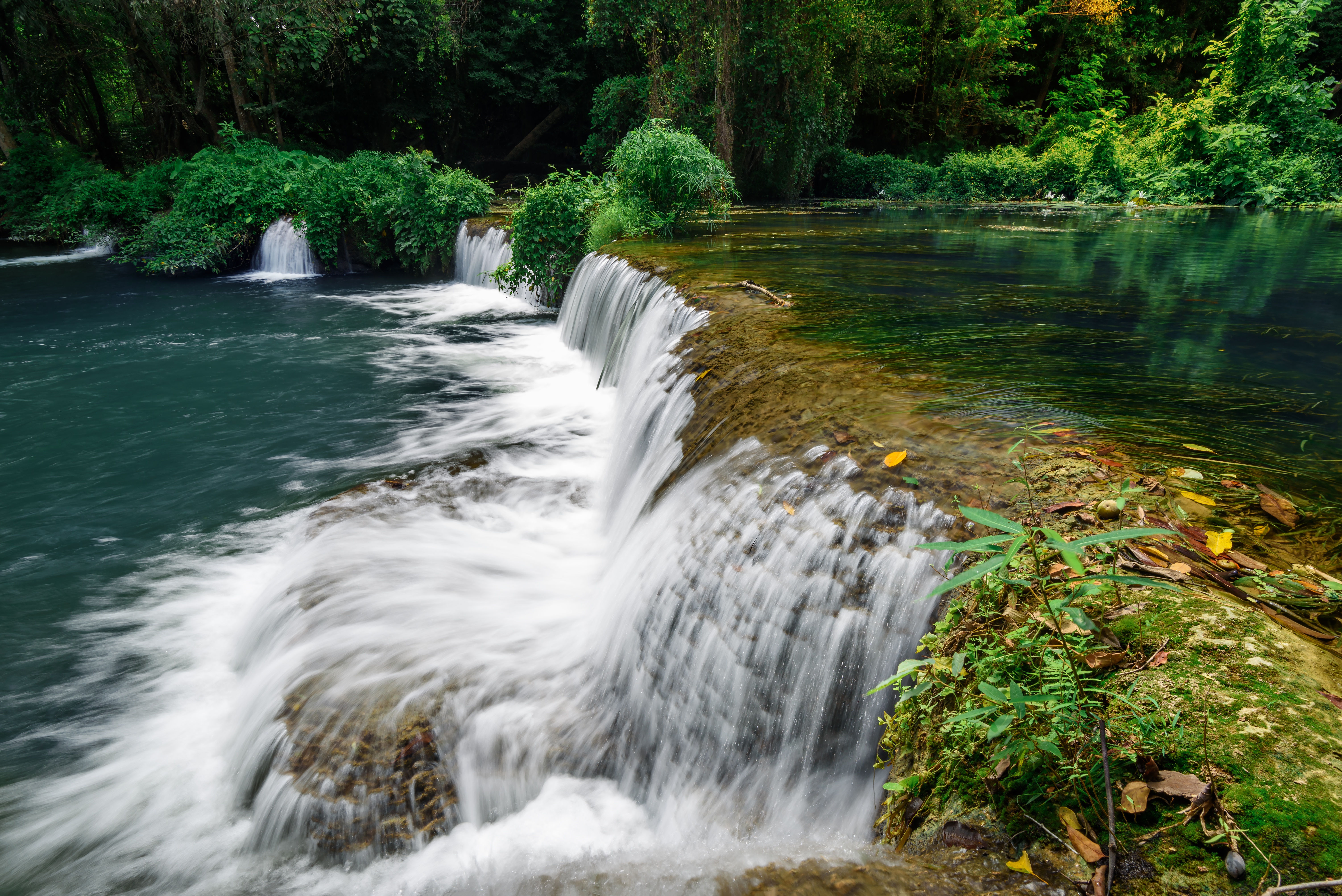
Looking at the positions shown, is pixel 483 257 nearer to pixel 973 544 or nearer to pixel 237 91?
pixel 237 91

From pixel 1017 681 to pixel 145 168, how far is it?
25228 mm

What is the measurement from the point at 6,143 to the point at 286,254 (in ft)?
43.0

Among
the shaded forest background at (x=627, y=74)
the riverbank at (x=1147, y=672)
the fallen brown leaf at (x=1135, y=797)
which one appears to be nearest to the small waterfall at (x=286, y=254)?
the shaded forest background at (x=627, y=74)

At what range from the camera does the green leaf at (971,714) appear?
158 cm

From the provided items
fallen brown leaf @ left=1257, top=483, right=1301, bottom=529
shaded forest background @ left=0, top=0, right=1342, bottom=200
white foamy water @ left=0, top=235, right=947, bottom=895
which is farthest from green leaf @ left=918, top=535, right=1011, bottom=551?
shaded forest background @ left=0, top=0, right=1342, bottom=200

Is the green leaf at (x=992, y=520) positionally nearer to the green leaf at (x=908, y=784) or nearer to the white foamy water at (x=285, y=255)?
the green leaf at (x=908, y=784)

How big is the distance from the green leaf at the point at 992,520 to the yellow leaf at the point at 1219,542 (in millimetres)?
1093

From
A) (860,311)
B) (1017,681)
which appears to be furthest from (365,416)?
(1017,681)

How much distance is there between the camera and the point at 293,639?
145 inches

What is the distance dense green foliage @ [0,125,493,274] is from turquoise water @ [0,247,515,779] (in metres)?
3.10

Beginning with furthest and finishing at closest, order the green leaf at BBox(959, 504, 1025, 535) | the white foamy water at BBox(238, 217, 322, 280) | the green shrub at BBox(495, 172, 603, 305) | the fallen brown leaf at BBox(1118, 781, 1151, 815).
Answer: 1. the white foamy water at BBox(238, 217, 322, 280)
2. the green shrub at BBox(495, 172, 603, 305)
3. the fallen brown leaf at BBox(1118, 781, 1151, 815)
4. the green leaf at BBox(959, 504, 1025, 535)

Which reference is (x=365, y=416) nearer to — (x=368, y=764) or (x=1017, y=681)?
(x=368, y=764)

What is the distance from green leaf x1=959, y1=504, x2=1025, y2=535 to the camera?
1380 mm

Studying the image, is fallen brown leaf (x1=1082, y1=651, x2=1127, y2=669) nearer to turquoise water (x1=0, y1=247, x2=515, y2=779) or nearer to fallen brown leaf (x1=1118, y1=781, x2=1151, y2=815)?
fallen brown leaf (x1=1118, y1=781, x2=1151, y2=815)
